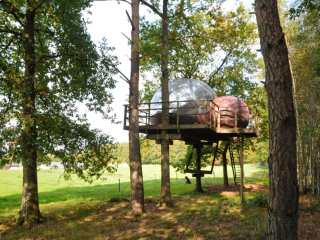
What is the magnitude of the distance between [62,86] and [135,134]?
4935 millimetres

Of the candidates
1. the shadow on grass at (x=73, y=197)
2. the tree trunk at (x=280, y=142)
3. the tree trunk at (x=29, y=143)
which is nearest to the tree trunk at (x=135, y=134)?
the tree trunk at (x=29, y=143)

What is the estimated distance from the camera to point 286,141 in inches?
249

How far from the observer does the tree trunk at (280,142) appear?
630 cm

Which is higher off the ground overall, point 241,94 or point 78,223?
point 241,94

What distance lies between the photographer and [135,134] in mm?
14055

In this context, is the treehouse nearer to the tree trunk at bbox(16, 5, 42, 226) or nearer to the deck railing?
the deck railing

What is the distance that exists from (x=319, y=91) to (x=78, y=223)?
52.9 feet

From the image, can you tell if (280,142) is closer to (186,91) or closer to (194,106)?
(194,106)

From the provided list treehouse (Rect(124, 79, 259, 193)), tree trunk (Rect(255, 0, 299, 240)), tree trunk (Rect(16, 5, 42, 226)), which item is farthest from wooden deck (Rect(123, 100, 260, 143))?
tree trunk (Rect(255, 0, 299, 240))

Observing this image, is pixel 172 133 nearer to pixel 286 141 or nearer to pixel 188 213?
pixel 188 213

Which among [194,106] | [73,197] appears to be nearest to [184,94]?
[194,106]

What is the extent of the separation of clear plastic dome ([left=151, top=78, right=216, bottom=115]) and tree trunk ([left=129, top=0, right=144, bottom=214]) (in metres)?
1.54

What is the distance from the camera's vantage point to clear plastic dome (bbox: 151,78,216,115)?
15383mm

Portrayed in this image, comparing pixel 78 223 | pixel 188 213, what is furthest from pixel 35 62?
pixel 188 213
